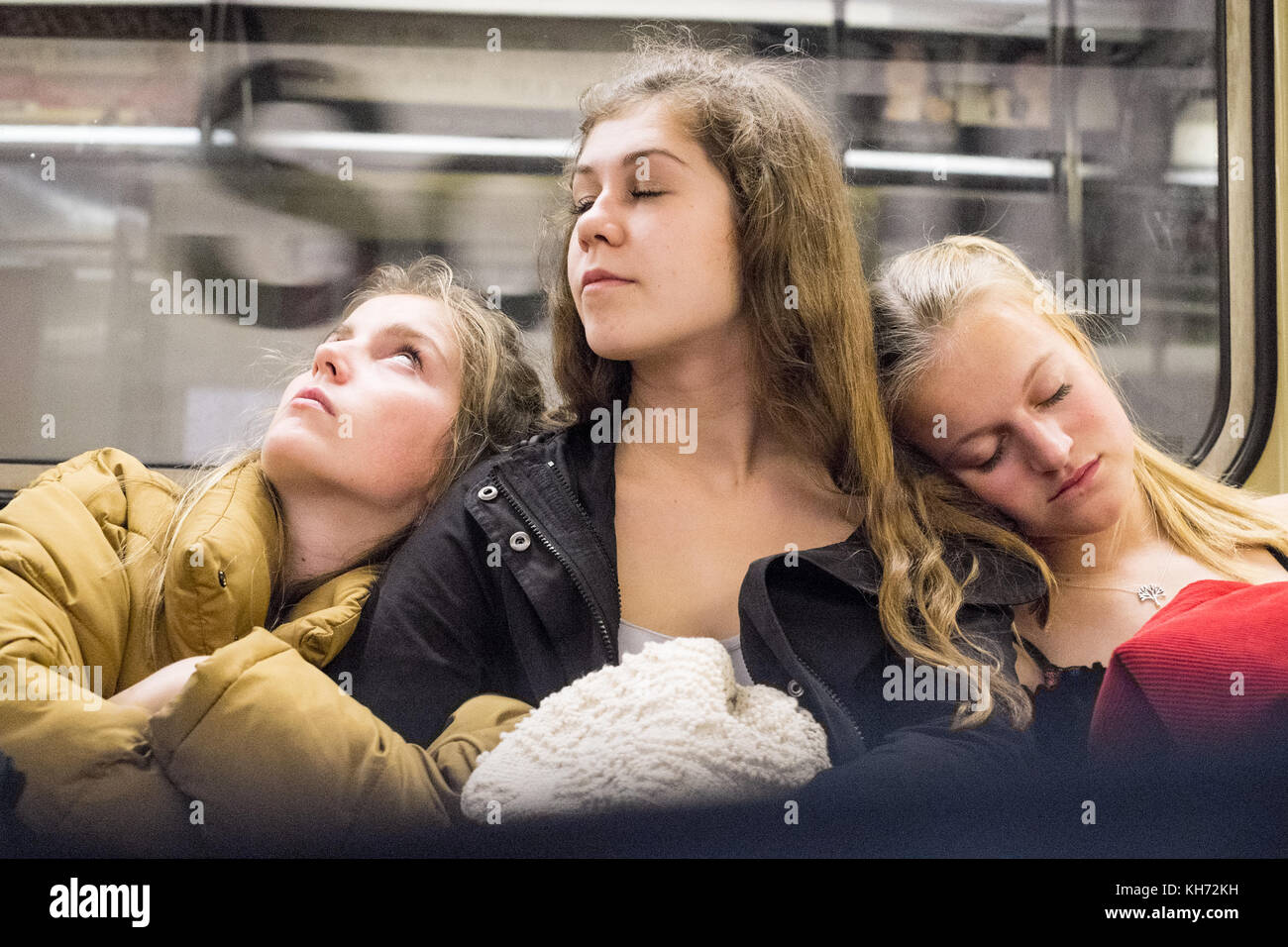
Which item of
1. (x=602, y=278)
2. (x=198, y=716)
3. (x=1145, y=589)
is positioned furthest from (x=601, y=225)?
(x=1145, y=589)

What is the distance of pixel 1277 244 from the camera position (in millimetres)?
1734

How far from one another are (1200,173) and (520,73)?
1164 millimetres

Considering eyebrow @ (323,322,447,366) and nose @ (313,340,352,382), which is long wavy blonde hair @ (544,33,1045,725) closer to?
eyebrow @ (323,322,447,366)

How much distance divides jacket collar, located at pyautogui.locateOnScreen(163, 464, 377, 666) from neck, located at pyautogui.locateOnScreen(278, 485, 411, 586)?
0.03 meters

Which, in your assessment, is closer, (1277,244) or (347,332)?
(347,332)

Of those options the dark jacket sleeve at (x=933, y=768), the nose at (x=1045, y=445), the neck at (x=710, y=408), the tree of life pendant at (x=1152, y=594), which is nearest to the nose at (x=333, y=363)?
the neck at (x=710, y=408)

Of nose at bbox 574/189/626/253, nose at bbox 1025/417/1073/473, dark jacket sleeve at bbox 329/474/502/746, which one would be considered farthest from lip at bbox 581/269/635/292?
nose at bbox 1025/417/1073/473

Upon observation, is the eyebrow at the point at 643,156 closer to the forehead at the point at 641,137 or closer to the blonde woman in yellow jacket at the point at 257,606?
the forehead at the point at 641,137

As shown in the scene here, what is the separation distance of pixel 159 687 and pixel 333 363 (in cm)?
50

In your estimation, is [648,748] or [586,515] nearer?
[648,748]

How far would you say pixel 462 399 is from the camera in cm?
155

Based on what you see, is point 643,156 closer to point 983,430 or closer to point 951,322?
point 951,322

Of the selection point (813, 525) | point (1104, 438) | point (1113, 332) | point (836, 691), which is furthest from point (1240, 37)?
point (836, 691)

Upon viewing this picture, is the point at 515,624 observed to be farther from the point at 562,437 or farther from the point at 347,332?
the point at 347,332
